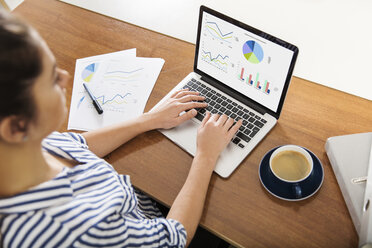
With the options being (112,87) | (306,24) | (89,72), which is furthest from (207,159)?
(306,24)

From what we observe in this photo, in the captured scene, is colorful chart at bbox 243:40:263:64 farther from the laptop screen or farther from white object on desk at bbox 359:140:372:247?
white object on desk at bbox 359:140:372:247

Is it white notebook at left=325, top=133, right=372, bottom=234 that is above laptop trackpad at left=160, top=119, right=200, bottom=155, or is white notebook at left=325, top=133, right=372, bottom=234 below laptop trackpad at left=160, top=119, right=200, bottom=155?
above

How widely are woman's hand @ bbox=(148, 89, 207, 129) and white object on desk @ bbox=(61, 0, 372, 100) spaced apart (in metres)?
0.46

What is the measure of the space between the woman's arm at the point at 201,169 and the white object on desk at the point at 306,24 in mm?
498

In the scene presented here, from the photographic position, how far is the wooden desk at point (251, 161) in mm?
816

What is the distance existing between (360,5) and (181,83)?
109 cm

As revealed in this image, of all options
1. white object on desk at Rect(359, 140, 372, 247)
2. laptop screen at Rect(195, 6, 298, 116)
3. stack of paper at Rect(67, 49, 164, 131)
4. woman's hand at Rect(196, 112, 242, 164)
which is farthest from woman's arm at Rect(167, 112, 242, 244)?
white object on desk at Rect(359, 140, 372, 247)

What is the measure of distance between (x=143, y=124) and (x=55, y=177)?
0.37m

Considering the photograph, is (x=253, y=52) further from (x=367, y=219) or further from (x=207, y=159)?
(x=367, y=219)

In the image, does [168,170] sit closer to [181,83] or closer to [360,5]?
[181,83]

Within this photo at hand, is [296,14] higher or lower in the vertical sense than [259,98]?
higher

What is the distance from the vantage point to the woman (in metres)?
0.55

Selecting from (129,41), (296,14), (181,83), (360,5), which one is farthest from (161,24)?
(360,5)

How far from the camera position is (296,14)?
1586 millimetres
